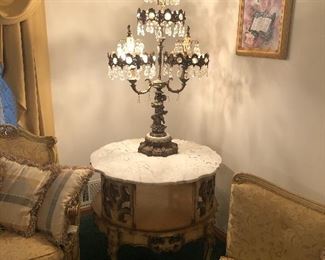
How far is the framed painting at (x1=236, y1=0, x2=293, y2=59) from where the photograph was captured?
1987 millimetres

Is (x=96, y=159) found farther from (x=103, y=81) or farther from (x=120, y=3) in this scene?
(x=120, y=3)

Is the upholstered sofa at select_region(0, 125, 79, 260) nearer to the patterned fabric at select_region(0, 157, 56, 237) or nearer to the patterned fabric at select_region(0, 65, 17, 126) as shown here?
the patterned fabric at select_region(0, 157, 56, 237)

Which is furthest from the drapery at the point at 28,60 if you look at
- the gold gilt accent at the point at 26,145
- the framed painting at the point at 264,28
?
the framed painting at the point at 264,28

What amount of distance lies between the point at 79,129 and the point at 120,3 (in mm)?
1043

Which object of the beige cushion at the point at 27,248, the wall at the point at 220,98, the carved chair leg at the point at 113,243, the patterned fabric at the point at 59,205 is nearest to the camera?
the beige cushion at the point at 27,248

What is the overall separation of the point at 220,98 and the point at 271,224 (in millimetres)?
1229

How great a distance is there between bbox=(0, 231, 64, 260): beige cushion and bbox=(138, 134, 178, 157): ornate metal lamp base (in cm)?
79

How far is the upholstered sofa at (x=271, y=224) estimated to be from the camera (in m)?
1.44

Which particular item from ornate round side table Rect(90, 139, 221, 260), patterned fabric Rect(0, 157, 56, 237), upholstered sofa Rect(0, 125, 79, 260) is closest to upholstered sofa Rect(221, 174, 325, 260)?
ornate round side table Rect(90, 139, 221, 260)

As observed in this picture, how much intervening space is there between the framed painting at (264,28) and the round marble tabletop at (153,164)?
0.71 meters

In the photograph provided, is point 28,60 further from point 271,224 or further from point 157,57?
point 271,224

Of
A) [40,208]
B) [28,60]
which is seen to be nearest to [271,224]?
[40,208]

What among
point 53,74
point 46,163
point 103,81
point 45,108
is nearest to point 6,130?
point 46,163

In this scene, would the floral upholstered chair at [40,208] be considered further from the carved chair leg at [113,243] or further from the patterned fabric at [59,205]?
the carved chair leg at [113,243]
